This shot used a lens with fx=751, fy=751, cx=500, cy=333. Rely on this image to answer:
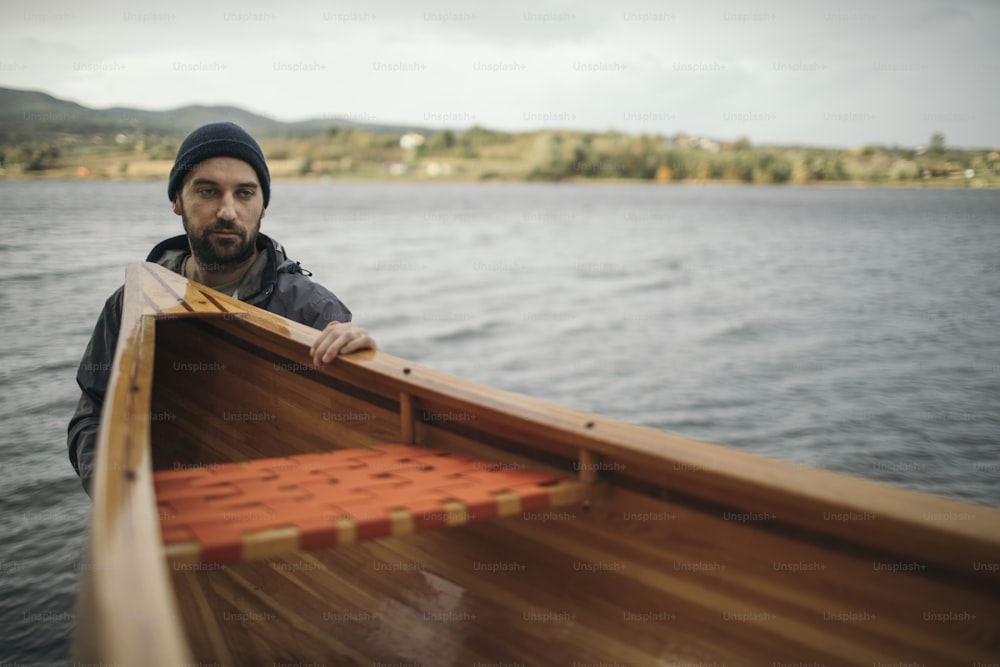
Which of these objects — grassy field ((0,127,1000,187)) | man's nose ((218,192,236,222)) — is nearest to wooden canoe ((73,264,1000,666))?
man's nose ((218,192,236,222))

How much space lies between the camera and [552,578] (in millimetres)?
2297

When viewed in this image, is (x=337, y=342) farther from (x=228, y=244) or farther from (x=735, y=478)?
(x=735, y=478)

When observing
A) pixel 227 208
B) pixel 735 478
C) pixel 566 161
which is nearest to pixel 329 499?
pixel 735 478

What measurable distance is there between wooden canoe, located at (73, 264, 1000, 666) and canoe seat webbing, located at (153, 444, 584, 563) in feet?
0.08

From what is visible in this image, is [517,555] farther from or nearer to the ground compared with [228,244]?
nearer to the ground

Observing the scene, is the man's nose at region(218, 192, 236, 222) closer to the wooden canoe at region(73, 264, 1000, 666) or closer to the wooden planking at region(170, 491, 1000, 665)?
the wooden canoe at region(73, 264, 1000, 666)

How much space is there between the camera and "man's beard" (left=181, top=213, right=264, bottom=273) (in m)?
3.14

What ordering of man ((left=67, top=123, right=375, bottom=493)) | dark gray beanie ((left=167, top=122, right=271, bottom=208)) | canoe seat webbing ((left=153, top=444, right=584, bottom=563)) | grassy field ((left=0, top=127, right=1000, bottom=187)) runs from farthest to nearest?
grassy field ((left=0, top=127, right=1000, bottom=187)), dark gray beanie ((left=167, top=122, right=271, bottom=208)), man ((left=67, top=123, right=375, bottom=493)), canoe seat webbing ((left=153, top=444, right=584, bottom=563))

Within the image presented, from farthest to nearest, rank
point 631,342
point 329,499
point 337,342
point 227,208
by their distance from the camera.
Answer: point 631,342, point 227,208, point 337,342, point 329,499

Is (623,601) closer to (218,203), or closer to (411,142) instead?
(218,203)

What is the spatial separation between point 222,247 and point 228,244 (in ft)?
0.12

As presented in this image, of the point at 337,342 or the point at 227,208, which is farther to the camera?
the point at 227,208

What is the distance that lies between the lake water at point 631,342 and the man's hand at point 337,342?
85.1 inches

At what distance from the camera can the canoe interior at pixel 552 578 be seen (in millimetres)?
1661
